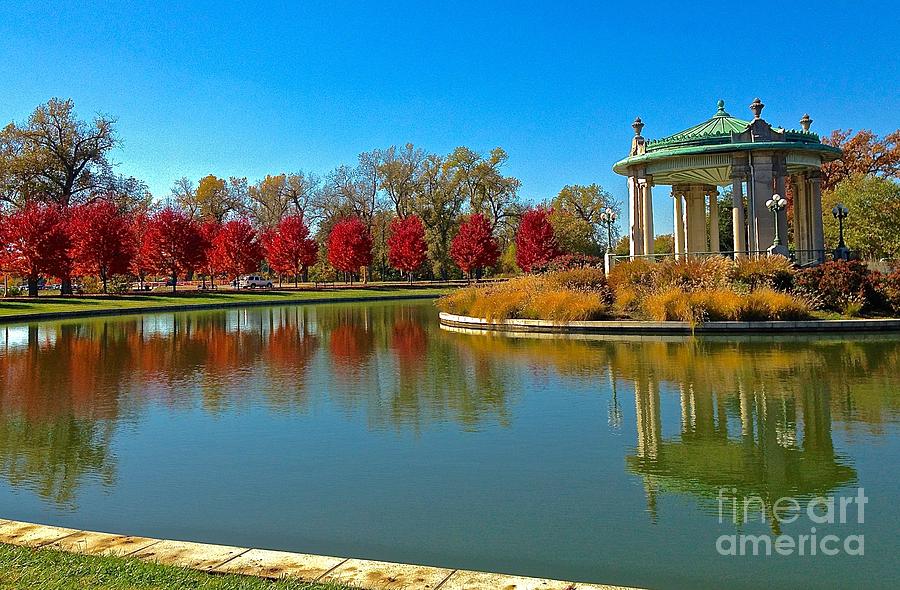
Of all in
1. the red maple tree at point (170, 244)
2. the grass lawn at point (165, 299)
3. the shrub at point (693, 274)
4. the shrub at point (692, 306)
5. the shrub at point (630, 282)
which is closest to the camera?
the shrub at point (692, 306)

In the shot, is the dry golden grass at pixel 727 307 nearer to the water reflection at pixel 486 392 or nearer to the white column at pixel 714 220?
the water reflection at pixel 486 392

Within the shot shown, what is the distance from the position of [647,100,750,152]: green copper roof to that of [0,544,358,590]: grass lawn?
88.0 feet

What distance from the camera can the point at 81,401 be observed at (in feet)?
35.3

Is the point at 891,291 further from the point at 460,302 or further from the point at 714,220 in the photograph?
the point at 714,220

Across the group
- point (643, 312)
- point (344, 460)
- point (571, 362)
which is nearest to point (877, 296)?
point (643, 312)

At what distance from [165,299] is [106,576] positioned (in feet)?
139

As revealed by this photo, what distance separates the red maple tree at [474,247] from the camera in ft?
196

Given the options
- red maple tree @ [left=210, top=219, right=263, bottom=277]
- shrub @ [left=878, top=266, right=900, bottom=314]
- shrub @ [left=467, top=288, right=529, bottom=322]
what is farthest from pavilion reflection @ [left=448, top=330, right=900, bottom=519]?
red maple tree @ [left=210, top=219, right=263, bottom=277]

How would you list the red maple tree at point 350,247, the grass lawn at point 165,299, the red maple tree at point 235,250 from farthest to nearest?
the red maple tree at point 350,247, the red maple tree at point 235,250, the grass lawn at point 165,299

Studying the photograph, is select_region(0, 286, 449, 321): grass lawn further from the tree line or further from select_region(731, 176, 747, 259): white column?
select_region(731, 176, 747, 259): white column

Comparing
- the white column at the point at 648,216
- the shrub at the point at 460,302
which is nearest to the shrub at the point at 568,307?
the shrub at the point at 460,302

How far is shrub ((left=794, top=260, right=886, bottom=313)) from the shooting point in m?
20.8

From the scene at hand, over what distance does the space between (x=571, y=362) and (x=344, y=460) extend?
305 inches

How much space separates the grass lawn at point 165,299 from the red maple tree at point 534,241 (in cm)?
803
